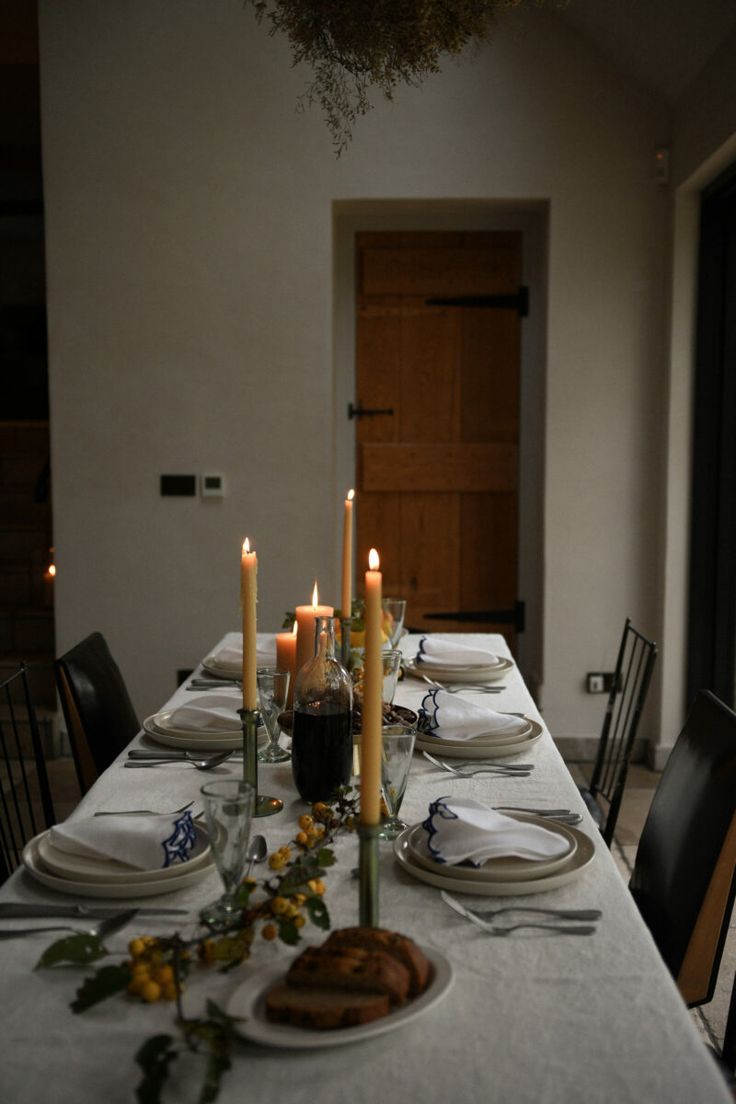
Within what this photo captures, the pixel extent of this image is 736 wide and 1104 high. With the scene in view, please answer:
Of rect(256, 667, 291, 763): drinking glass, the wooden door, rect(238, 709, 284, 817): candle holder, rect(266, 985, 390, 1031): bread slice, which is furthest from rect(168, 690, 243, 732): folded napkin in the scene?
the wooden door

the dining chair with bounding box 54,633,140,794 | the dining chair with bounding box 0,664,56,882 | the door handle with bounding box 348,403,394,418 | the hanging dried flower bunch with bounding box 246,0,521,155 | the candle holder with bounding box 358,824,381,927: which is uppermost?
the hanging dried flower bunch with bounding box 246,0,521,155

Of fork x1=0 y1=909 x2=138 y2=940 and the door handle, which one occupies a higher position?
the door handle

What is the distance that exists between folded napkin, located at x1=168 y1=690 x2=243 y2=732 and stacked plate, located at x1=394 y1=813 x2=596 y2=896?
65 cm

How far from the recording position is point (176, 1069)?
874 millimetres

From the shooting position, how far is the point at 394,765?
4.45 feet

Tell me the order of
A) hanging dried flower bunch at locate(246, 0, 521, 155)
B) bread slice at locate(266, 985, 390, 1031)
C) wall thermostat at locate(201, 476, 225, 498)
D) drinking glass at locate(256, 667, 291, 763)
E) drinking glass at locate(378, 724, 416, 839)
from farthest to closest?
wall thermostat at locate(201, 476, 225, 498)
hanging dried flower bunch at locate(246, 0, 521, 155)
drinking glass at locate(256, 667, 291, 763)
drinking glass at locate(378, 724, 416, 839)
bread slice at locate(266, 985, 390, 1031)

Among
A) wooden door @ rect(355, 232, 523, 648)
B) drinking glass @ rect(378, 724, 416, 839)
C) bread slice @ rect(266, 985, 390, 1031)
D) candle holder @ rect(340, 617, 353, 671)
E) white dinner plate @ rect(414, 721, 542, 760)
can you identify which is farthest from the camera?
wooden door @ rect(355, 232, 523, 648)

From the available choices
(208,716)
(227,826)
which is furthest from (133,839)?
(208,716)

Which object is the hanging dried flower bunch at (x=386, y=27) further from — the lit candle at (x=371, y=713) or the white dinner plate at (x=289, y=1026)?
the white dinner plate at (x=289, y=1026)

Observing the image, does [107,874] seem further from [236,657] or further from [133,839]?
[236,657]

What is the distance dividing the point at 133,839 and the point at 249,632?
0.97 feet

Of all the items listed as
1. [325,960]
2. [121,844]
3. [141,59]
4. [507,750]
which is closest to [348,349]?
[141,59]

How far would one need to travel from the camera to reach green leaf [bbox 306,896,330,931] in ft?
3.39

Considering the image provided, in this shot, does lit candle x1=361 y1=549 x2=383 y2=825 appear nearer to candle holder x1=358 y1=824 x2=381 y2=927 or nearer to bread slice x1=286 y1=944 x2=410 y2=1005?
candle holder x1=358 y1=824 x2=381 y2=927
